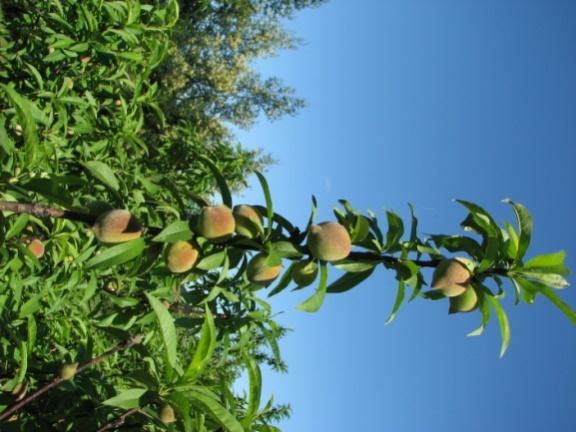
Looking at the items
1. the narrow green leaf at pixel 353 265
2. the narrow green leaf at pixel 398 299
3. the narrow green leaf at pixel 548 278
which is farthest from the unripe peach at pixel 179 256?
the narrow green leaf at pixel 548 278

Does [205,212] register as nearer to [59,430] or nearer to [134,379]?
[134,379]

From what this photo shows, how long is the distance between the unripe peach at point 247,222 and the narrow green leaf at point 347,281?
44 cm

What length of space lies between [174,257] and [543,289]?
1587 mm

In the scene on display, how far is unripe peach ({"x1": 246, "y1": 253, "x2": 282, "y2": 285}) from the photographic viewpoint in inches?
79.0

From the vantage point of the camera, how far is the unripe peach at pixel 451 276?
2.06m

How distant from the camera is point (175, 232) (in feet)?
6.37

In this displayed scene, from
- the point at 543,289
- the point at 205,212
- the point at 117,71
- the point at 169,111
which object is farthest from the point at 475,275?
the point at 169,111

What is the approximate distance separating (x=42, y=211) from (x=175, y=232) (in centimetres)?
50

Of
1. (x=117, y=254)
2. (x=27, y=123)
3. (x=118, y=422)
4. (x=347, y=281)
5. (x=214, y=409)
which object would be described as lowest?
(x=118, y=422)

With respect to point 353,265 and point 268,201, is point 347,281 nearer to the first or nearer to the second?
point 353,265

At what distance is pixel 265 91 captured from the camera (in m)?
22.5

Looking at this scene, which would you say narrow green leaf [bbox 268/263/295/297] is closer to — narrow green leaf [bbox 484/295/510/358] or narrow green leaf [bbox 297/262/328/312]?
narrow green leaf [bbox 297/262/328/312]

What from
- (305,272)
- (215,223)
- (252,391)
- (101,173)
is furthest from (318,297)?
(101,173)

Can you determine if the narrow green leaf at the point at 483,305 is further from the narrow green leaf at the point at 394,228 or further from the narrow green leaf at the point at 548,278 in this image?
the narrow green leaf at the point at 394,228
